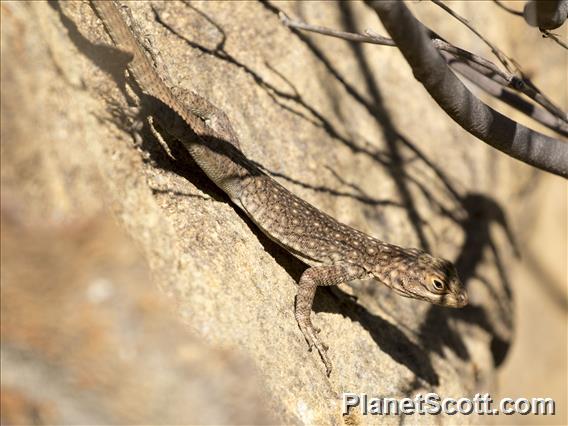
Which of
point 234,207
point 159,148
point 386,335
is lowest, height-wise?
point 386,335

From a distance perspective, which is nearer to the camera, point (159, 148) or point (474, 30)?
point (474, 30)

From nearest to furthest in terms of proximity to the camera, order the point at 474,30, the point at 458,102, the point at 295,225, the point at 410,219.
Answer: the point at 458,102, the point at 474,30, the point at 295,225, the point at 410,219

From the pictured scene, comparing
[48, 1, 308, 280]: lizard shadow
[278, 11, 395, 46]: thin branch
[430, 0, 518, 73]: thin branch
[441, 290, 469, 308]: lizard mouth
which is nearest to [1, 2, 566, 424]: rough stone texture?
[48, 1, 308, 280]: lizard shadow

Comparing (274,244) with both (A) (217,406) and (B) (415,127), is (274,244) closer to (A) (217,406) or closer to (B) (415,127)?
(A) (217,406)

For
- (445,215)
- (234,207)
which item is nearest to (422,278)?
(234,207)

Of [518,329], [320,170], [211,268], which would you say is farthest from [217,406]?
[518,329]

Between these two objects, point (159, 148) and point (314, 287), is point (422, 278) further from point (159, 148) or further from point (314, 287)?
point (159, 148)

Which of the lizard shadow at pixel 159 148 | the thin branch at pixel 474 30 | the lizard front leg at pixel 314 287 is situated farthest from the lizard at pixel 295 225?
the thin branch at pixel 474 30
